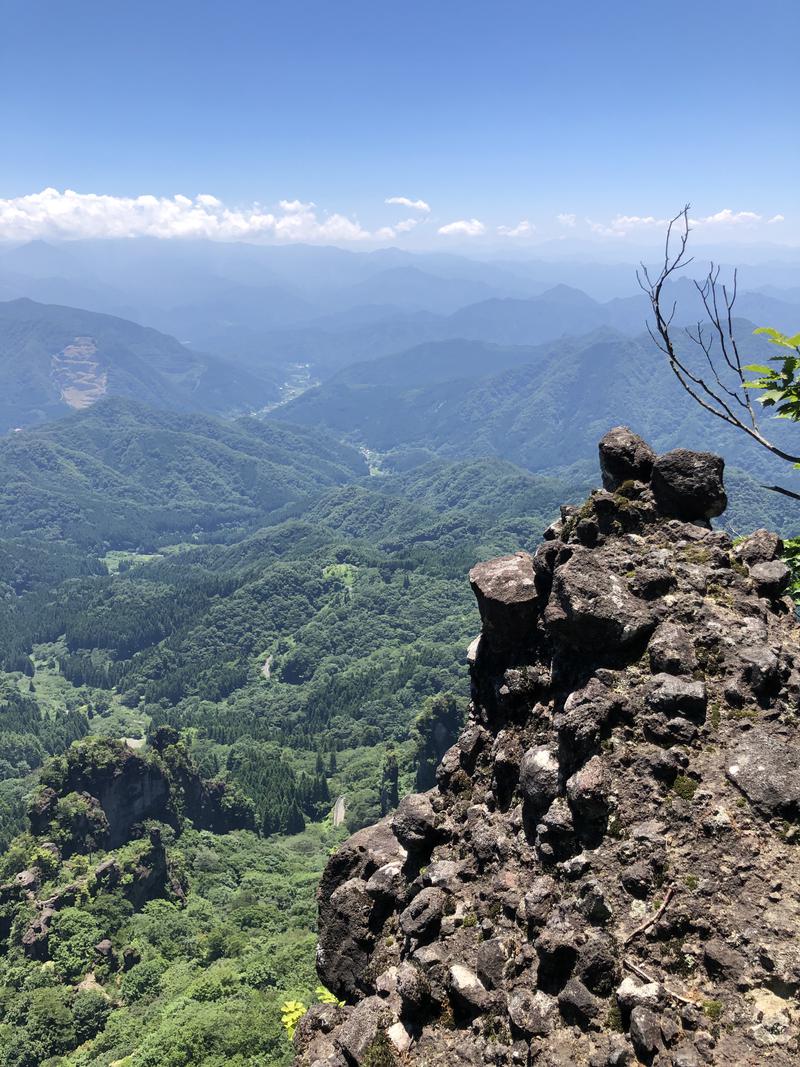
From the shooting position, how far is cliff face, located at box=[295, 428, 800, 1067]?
32.9 ft

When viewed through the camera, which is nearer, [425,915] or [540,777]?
[540,777]

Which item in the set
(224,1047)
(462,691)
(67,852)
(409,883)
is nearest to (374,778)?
(462,691)

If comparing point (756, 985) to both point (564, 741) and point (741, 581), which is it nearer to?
point (564, 741)

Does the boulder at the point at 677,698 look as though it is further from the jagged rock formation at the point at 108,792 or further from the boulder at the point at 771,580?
the jagged rock formation at the point at 108,792

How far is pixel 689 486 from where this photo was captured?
16.0m

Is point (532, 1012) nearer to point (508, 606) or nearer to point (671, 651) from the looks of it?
point (671, 651)

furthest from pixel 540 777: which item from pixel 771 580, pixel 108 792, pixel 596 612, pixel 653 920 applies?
pixel 108 792

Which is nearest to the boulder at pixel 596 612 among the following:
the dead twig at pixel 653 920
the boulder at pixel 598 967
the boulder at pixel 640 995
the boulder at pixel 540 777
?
the boulder at pixel 540 777

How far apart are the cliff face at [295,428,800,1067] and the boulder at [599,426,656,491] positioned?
0.06m

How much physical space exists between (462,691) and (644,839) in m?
187

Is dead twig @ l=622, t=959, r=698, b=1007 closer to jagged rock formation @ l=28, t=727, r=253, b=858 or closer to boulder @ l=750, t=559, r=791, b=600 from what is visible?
boulder @ l=750, t=559, r=791, b=600

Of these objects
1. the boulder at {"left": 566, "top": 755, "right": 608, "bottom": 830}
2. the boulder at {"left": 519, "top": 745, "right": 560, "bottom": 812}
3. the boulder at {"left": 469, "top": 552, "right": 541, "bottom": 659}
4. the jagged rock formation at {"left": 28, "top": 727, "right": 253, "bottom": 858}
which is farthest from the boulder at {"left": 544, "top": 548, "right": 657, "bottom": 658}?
the jagged rock formation at {"left": 28, "top": 727, "right": 253, "bottom": 858}

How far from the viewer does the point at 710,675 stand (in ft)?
42.9

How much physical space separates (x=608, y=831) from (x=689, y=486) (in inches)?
331
